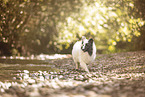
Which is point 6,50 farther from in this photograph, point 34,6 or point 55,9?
point 55,9

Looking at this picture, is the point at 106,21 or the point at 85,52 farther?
the point at 106,21

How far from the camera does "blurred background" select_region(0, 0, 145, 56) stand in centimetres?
1595

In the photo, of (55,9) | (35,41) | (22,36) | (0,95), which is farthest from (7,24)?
(0,95)

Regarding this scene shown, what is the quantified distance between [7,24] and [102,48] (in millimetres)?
9367

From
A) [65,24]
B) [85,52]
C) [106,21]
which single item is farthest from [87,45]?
[65,24]

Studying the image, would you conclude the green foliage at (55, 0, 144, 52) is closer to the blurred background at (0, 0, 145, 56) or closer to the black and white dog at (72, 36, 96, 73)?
the blurred background at (0, 0, 145, 56)

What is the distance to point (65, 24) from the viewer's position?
1975cm

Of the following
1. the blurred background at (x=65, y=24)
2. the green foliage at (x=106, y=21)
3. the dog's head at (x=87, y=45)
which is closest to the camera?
the dog's head at (x=87, y=45)

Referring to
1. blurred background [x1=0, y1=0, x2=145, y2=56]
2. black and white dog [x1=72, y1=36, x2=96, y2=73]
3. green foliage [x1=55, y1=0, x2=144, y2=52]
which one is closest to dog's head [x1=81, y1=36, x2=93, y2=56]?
→ black and white dog [x1=72, y1=36, x2=96, y2=73]

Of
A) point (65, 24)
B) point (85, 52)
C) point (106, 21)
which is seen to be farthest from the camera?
point (65, 24)

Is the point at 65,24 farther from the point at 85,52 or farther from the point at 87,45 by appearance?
the point at 87,45

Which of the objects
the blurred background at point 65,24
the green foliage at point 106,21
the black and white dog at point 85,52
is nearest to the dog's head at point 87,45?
the black and white dog at point 85,52

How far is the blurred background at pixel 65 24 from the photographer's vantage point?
16.0m

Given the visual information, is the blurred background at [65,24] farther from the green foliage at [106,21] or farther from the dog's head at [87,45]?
the dog's head at [87,45]
